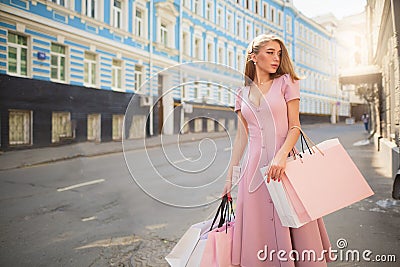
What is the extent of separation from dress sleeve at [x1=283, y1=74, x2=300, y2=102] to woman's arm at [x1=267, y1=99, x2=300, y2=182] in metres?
0.02

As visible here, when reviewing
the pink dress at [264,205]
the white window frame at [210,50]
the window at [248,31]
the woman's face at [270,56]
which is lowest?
the pink dress at [264,205]

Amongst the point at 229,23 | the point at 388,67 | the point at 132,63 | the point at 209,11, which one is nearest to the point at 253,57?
the point at 229,23

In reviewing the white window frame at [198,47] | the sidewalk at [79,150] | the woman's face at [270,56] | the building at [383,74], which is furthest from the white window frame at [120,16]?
the woman's face at [270,56]

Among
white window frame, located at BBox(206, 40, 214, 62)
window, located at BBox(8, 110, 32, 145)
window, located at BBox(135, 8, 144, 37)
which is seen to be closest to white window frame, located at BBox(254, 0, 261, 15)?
white window frame, located at BBox(206, 40, 214, 62)

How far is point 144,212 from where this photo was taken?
235cm

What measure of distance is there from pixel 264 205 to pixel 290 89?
43cm

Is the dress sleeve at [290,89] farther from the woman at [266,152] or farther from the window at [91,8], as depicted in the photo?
the window at [91,8]

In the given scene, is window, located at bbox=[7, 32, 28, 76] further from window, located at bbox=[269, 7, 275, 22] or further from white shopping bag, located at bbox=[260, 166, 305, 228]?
white shopping bag, located at bbox=[260, 166, 305, 228]

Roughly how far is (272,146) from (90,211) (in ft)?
5.85

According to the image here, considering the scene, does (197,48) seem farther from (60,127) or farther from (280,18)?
(60,127)

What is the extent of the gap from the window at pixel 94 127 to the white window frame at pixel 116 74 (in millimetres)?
329

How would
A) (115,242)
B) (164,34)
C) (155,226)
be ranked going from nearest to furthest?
1. (115,242)
2. (155,226)
3. (164,34)

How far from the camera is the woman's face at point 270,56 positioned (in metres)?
1.09

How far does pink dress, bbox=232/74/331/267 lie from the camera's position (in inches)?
41.9
